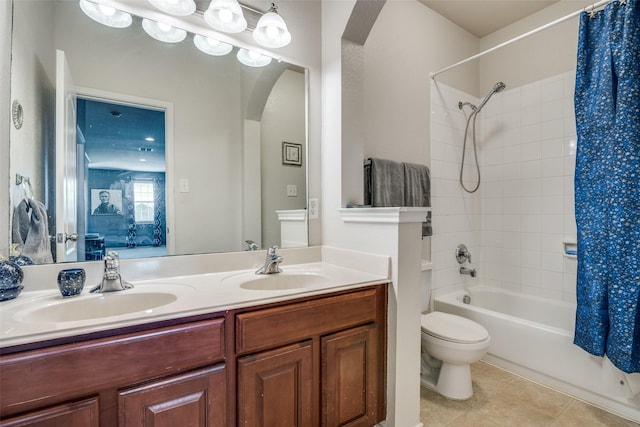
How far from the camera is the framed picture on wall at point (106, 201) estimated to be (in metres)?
1.32

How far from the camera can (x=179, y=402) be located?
949 millimetres

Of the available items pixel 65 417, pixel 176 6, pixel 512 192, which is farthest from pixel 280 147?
pixel 512 192

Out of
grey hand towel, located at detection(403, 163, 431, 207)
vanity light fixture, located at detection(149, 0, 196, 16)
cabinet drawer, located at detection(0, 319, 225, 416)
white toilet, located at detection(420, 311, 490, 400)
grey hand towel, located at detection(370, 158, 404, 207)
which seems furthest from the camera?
grey hand towel, located at detection(403, 163, 431, 207)

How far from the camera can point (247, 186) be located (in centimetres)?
171

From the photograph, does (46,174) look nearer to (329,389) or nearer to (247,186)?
(247,186)

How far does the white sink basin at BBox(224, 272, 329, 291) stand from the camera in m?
1.45

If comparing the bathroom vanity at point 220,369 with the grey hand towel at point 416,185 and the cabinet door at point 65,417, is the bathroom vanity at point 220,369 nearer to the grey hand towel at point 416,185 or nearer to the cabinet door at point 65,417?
the cabinet door at point 65,417

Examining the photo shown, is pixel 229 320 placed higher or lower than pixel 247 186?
lower

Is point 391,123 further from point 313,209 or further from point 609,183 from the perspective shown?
point 609,183

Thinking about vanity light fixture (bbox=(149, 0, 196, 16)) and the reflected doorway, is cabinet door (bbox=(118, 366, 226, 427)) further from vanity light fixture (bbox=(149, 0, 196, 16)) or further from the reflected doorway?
vanity light fixture (bbox=(149, 0, 196, 16))

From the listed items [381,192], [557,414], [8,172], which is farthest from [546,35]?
[8,172]

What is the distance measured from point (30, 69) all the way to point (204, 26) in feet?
2.48

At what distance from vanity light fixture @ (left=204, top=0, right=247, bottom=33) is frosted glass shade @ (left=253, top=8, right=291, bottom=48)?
85 millimetres

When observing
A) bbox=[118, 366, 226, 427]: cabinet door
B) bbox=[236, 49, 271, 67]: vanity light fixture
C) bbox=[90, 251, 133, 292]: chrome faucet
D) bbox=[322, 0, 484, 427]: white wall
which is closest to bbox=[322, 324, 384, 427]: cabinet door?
bbox=[322, 0, 484, 427]: white wall
